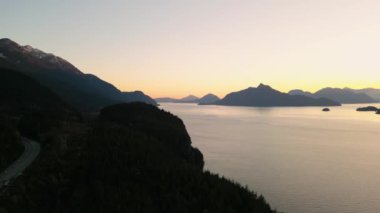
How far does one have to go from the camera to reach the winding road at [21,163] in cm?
4131

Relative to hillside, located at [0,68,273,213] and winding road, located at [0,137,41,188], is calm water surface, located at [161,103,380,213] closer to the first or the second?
hillside, located at [0,68,273,213]

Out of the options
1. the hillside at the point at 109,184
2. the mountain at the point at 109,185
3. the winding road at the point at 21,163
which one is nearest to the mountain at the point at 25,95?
the winding road at the point at 21,163

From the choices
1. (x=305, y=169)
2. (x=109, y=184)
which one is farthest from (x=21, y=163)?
(x=305, y=169)

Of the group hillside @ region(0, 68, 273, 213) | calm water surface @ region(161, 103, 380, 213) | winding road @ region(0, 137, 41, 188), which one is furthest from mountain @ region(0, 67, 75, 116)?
hillside @ region(0, 68, 273, 213)

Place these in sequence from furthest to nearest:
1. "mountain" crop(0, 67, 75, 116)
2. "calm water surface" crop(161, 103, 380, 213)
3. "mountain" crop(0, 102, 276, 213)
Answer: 1. "mountain" crop(0, 67, 75, 116)
2. "calm water surface" crop(161, 103, 380, 213)
3. "mountain" crop(0, 102, 276, 213)

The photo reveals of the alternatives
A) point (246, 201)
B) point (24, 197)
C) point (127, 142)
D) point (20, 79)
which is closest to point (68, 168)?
point (24, 197)

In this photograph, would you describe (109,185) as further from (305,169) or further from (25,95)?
(25,95)

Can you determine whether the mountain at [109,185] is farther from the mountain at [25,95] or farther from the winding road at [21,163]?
the mountain at [25,95]

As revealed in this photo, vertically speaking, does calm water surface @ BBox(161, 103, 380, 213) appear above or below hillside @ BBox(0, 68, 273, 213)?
below

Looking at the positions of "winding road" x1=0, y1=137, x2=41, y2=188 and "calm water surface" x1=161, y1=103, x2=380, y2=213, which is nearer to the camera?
"winding road" x1=0, y1=137, x2=41, y2=188

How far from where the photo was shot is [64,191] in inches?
1783

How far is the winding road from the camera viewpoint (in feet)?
136

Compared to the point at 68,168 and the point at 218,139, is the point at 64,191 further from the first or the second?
the point at 218,139

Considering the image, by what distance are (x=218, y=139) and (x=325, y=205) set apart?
10306cm
